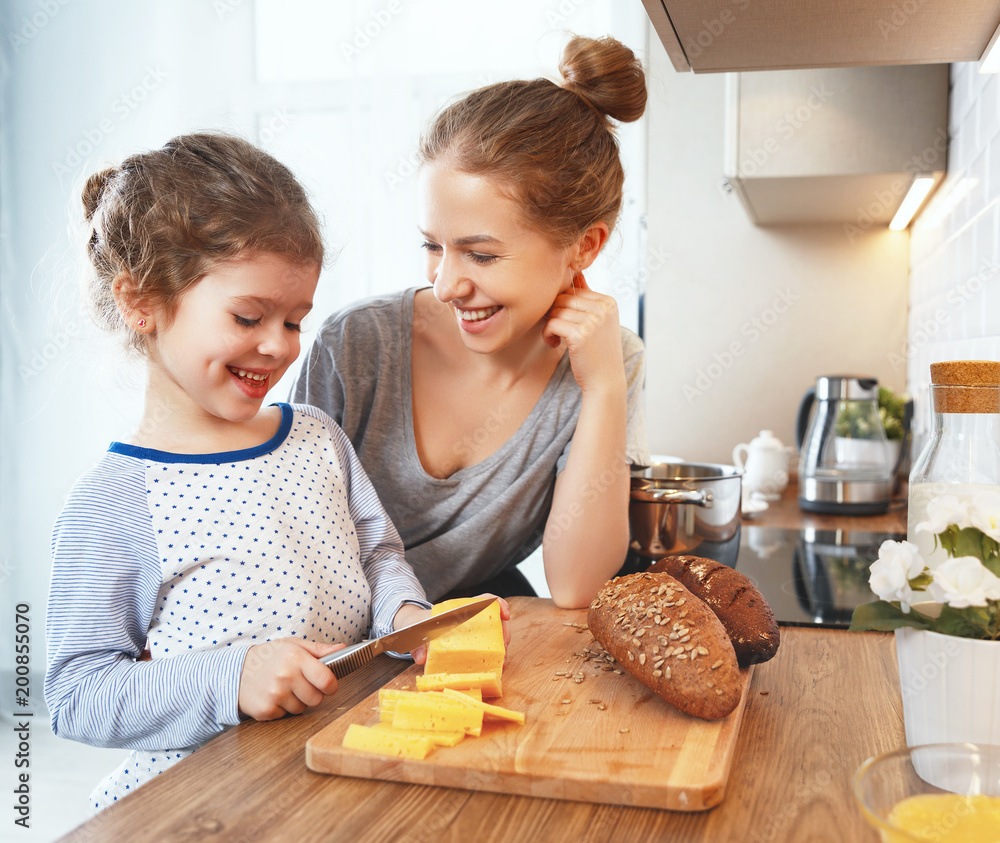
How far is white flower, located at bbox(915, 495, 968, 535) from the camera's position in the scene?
0.60 metres

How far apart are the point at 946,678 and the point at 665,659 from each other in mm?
209

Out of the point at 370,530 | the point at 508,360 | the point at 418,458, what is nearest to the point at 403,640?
the point at 370,530

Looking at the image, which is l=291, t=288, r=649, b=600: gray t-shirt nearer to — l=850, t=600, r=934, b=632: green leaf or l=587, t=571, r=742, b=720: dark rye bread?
l=587, t=571, r=742, b=720: dark rye bread

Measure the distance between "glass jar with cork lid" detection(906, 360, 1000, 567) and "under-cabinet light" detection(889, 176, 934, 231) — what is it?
1.09 m

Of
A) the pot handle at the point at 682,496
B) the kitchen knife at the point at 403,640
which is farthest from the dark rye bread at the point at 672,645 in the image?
the pot handle at the point at 682,496

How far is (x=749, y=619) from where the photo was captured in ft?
2.65

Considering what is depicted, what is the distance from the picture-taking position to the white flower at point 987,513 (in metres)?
0.59

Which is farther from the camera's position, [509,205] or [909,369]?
[909,369]

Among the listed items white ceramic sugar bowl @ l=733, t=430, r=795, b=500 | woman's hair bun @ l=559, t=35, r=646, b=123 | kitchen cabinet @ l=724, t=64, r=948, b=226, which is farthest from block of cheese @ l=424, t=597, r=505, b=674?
white ceramic sugar bowl @ l=733, t=430, r=795, b=500

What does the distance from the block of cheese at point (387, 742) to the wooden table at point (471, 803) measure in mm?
24

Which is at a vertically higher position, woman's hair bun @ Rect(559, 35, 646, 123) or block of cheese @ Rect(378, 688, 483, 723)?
woman's hair bun @ Rect(559, 35, 646, 123)

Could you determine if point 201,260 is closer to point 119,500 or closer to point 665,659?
point 119,500

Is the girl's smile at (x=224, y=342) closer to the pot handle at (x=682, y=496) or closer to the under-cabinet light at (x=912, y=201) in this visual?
the pot handle at (x=682, y=496)

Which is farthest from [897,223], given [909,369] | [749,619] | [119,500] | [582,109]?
[119,500]
